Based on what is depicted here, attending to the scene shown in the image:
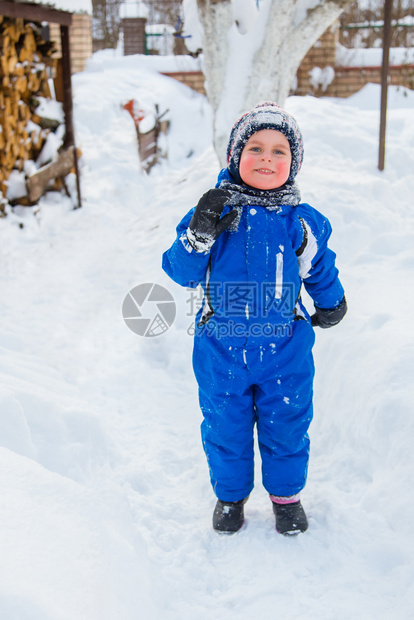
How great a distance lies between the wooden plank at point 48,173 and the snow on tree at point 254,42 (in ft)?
6.69

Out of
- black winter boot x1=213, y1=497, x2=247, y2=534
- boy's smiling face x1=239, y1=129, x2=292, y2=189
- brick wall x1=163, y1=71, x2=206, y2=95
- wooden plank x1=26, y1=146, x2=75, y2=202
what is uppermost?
brick wall x1=163, y1=71, x2=206, y2=95

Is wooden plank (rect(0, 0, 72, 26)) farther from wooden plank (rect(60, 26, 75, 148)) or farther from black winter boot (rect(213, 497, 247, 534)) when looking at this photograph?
black winter boot (rect(213, 497, 247, 534))

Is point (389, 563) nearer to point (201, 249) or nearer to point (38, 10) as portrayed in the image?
point (201, 249)

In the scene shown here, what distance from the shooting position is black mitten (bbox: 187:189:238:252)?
1.69 metres

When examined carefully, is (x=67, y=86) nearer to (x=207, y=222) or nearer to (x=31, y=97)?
(x=31, y=97)

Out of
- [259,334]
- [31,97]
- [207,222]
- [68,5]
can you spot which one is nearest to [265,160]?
[207,222]

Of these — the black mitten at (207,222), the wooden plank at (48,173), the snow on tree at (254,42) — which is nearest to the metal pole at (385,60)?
the snow on tree at (254,42)

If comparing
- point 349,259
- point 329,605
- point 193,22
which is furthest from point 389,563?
point 193,22

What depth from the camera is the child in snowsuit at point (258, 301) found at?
178 centimetres

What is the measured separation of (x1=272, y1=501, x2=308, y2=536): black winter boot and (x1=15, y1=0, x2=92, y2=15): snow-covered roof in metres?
4.59

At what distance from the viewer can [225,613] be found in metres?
1.64

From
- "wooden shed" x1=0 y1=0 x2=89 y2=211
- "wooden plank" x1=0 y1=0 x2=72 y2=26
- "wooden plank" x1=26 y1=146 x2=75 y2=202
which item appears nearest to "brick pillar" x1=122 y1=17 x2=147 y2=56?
"wooden shed" x1=0 y1=0 x2=89 y2=211

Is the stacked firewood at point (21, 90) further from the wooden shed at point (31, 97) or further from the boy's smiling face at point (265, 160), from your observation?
the boy's smiling face at point (265, 160)

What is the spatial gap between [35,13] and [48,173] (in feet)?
4.74
